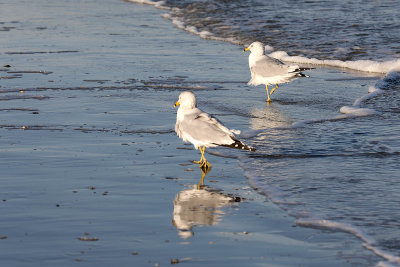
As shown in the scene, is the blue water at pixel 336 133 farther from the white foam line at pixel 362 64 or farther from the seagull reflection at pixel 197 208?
the seagull reflection at pixel 197 208

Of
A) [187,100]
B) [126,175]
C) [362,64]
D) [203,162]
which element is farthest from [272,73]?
[126,175]

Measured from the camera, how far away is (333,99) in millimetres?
10453

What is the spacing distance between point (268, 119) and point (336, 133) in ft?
3.88

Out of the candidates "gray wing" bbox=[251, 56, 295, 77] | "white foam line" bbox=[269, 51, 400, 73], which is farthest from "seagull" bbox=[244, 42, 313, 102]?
"white foam line" bbox=[269, 51, 400, 73]

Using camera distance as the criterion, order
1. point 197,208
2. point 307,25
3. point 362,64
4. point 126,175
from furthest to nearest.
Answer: point 307,25, point 362,64, point 126,175, point 197,208

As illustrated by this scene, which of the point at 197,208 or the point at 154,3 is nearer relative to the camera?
the point at 197,208

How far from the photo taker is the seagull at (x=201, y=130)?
701cm

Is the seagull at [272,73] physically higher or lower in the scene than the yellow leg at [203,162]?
higher

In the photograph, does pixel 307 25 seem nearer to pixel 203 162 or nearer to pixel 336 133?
pixel 336 133

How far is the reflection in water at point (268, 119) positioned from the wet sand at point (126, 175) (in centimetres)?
12

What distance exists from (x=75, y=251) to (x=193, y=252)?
0.73 m

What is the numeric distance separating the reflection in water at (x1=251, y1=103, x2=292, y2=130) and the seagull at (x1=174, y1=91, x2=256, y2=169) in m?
1.69

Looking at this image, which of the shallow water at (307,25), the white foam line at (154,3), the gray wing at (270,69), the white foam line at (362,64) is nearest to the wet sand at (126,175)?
the gray wing at (270,69)

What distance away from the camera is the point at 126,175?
6734mm
